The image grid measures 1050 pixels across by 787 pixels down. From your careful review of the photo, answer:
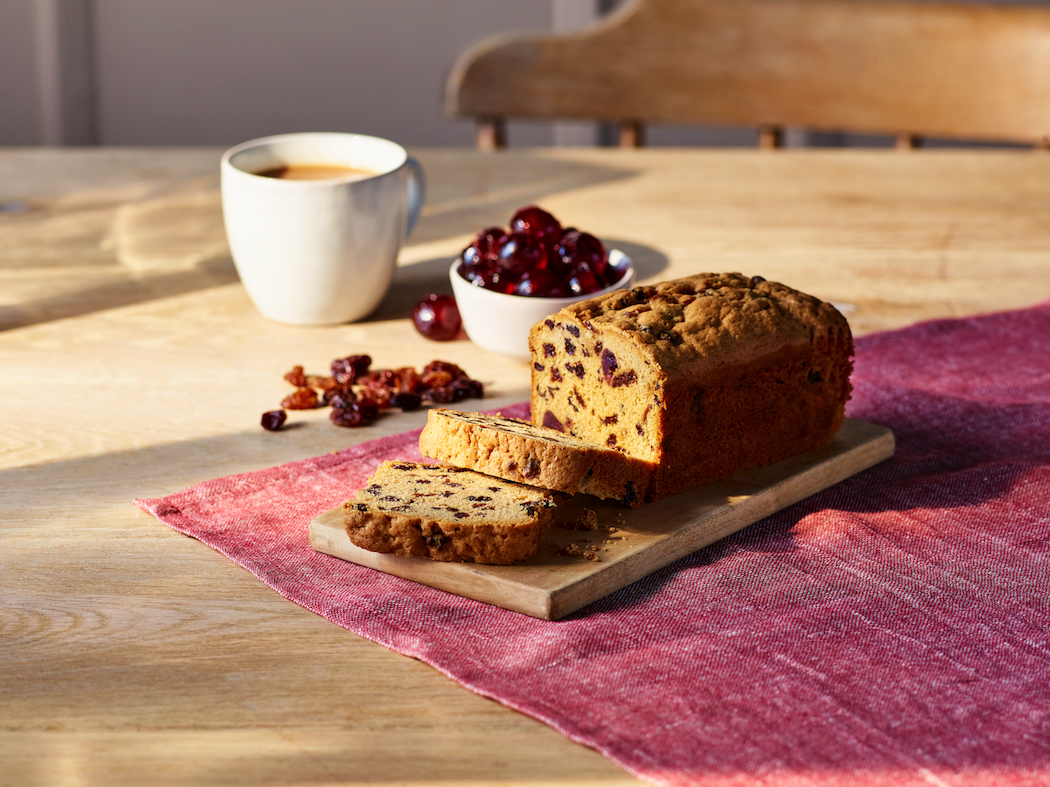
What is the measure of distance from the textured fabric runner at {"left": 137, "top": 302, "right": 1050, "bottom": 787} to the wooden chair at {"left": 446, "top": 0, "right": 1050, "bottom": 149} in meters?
1.61

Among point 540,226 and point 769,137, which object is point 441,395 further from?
point 769,137

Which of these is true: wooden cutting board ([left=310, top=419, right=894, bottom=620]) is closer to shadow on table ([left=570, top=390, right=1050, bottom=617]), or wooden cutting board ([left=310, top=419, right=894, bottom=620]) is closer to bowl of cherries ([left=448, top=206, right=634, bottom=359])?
shadow on table ([left=570, top=390, right=1050, bottom=617])

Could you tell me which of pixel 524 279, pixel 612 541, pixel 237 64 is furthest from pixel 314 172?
pixel 237 64

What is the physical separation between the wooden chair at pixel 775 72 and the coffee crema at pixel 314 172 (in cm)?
102

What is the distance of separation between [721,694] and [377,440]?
635 millimetres

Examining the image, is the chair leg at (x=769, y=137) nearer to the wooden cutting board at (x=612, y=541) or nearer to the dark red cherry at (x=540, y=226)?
the dark red cherry at (x=540, y=226)

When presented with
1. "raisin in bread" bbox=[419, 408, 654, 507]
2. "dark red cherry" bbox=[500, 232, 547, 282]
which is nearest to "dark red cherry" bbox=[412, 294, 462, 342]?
"dark red cherry" bbox=[500, 232, 547, 282]

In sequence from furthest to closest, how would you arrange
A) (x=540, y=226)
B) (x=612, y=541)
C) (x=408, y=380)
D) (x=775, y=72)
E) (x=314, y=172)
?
(x=775, y=72) → (x=314, y=172) → (x=540, y=226) → (x=408, y=380) → (x=612, y=541)

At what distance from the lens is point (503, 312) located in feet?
5.49

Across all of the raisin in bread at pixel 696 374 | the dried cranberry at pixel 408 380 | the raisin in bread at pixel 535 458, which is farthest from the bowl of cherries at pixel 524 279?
the raisin in bread at pixel 535 458

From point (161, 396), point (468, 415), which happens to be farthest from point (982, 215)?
point (161, 396)

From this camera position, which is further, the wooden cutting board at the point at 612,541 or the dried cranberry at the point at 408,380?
the dried cranberry at the point at 408,380

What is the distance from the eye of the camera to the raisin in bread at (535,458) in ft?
4.04

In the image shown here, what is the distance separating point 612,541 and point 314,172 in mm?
973
